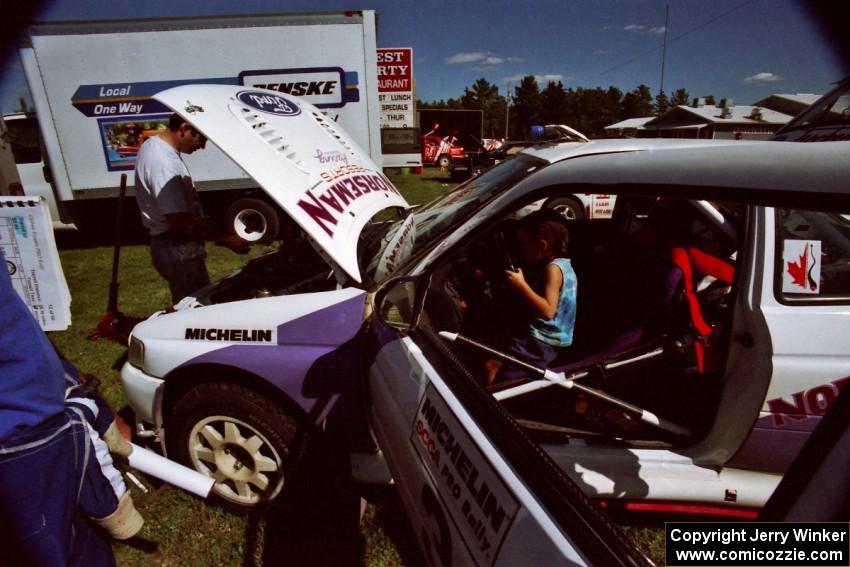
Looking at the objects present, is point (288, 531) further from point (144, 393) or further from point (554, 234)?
point (554, 234)

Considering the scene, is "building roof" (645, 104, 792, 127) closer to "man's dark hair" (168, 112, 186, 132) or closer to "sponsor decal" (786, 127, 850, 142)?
"sponsor decal" (786, 127, 850, 142)

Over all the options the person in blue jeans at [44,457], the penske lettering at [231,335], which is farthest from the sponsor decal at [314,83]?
the person in blue jeans at [44,457]

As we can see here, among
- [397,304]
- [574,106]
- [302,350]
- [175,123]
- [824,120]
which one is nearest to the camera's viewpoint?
[397,304]

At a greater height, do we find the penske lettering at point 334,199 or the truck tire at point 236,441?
the penske lettering at point 334,199

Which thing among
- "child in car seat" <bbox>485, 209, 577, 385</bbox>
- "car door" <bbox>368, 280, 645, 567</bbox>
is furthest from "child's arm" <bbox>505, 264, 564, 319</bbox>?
"car door" <bbox>368, 280, 645, 567</bbox>

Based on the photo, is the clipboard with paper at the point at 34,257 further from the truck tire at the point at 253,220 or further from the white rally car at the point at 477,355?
the truck tire at the point at 253,220

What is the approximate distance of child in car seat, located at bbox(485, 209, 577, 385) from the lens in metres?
2.02

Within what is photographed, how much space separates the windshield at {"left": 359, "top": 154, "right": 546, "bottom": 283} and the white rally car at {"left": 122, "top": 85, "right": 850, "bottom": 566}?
1cm

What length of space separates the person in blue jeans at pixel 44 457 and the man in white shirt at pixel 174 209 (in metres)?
1.55

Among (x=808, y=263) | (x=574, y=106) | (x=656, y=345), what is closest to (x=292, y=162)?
(x=656, y=345)

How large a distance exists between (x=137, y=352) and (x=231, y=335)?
54cm

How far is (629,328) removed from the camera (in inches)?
81.4

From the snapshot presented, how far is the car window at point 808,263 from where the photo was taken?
66.4 inches

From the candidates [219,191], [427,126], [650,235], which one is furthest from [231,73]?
[427,126]
